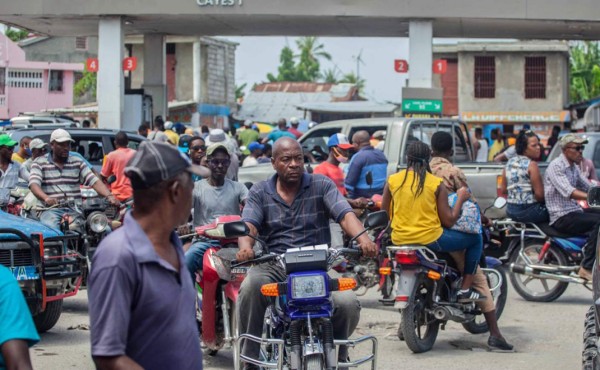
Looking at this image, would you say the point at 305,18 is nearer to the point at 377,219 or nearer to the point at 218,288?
the point at 218,288

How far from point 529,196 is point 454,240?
3.16 m

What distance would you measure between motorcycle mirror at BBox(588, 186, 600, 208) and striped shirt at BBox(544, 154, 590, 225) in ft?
14.7

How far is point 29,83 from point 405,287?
A: 4794 centimetres

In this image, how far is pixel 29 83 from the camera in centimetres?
5453

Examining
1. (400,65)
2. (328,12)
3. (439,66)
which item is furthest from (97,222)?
(439,66)

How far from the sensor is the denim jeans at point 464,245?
9312 millimetres

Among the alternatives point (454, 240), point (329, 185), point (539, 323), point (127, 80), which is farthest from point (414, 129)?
point (127, 80)

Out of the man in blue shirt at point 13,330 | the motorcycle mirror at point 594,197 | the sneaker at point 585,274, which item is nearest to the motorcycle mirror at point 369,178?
the sneaker at point 585,274

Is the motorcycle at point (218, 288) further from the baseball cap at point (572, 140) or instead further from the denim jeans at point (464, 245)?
the baseball cap at point (572, 140)

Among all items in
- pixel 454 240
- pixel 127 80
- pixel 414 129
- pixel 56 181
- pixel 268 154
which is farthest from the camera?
pixel 127 80

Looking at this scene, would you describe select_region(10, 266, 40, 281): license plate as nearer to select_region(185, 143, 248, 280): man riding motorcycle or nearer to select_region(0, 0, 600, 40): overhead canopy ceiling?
select_region(185, 143, 248, 280): man riding motorcycle

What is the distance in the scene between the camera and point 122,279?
11.2ft

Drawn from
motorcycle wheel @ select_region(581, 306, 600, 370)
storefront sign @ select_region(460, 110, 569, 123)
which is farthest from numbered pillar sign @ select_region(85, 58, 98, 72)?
storefront sign @ select_region(460, 110, 569, 123)

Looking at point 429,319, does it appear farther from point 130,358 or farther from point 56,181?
point 130,358
